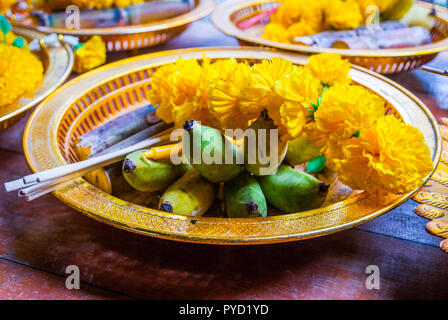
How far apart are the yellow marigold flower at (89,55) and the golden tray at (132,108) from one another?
0.42 ft

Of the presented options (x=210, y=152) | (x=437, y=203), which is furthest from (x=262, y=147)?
(x=437, y=203)

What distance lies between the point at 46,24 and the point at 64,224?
0.66 m

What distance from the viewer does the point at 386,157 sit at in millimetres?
327

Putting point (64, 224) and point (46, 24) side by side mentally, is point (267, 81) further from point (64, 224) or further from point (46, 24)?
point (46, 24)

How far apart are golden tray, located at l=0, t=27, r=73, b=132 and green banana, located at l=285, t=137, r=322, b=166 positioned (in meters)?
0.37

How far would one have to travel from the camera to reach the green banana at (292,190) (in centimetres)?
37

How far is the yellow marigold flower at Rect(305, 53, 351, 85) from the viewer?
0.45 metres

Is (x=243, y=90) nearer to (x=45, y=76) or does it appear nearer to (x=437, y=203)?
(x=437, y=203)

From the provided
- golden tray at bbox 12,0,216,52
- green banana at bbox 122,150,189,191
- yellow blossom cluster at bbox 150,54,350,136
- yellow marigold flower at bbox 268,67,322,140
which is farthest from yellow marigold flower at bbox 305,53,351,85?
golden tray at bbox 12,0,216,52

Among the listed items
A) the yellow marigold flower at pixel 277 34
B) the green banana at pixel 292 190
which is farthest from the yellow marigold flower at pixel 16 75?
the yellow marigold flower at pixel 277 34

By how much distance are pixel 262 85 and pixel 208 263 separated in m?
0.20

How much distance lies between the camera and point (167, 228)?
327 mm

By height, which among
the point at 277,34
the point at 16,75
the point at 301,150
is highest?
the point at 277,34
